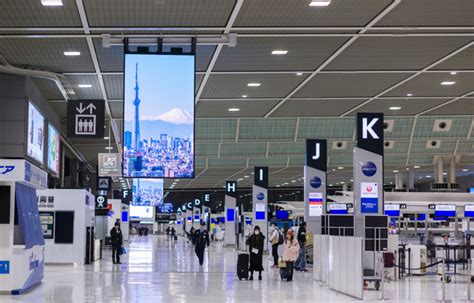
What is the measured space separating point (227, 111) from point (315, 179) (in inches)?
202

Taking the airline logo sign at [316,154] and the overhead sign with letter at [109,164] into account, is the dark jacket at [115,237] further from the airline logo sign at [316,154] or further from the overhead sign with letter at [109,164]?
the airline logo sign at [316,154]

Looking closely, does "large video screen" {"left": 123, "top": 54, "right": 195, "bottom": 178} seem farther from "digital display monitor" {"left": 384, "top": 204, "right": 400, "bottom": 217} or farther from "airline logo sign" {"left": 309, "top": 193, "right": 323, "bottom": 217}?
"digital display monitor" {"left": 384, "top": 204, "right": 400, "bottom": 217}

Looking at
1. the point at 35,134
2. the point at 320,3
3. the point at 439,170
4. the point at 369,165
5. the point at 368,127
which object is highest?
the point at 320,3

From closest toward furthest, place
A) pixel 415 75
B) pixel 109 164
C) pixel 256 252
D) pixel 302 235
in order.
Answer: pixel 415 75, pixel 256 252, pixel 302 235, pixel 109 164

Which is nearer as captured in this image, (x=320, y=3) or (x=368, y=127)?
(x=320, y=3)

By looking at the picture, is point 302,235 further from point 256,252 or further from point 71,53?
point 71,53

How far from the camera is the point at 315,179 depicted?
29562mm

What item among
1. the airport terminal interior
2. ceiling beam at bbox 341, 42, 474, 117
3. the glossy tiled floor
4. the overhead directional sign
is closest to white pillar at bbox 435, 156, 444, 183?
the airport terminal interior

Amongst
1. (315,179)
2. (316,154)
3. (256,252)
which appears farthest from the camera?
(315,179)

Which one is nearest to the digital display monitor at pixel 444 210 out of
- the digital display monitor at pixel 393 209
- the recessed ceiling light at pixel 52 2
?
the digital display monitor at pixel 393 209

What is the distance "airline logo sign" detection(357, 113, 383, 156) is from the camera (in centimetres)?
1939

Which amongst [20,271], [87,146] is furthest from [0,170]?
[87,146]

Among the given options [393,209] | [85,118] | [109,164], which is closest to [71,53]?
[85,118]

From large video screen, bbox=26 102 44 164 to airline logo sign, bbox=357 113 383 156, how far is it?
322 inches
